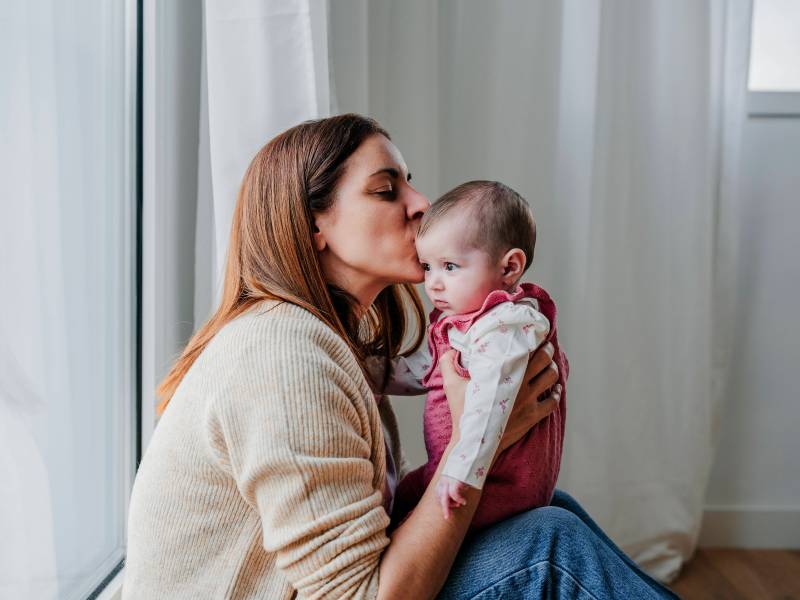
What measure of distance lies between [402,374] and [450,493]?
1.26 ft

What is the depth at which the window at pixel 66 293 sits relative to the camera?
94cm

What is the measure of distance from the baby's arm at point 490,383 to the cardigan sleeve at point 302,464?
0.13m

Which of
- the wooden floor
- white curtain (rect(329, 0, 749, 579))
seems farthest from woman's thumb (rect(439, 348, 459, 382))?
the wooden floor

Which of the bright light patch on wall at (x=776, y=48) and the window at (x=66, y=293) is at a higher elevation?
the bright light patch on wall at (x=776, y=48)

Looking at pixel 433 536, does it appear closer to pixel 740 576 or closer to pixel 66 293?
pixel 66 293

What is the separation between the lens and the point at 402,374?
1334mm

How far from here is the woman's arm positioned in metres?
0.92

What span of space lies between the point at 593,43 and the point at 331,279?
1120 mm

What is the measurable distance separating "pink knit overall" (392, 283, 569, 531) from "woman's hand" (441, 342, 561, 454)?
20mm

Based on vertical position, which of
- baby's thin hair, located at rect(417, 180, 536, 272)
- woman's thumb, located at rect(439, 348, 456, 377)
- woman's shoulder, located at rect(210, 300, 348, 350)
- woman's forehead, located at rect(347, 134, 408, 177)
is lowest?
woman's thumb, located at rect(439, 348, 456, 377)

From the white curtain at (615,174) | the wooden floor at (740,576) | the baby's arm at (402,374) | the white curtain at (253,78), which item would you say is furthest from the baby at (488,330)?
the wooden floor at (740,576)

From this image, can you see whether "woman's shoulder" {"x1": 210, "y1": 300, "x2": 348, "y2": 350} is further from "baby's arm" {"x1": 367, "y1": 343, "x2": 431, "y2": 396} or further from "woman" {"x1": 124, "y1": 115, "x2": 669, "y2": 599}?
"baby's arm" {"x1": 367, "y1": 343, "x2": 431, "y2": 396}

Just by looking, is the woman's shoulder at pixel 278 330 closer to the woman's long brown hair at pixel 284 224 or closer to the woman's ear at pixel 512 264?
the woman's long brown hair at pixel 284 224

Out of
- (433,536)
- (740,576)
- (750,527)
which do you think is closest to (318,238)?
(433,536)
